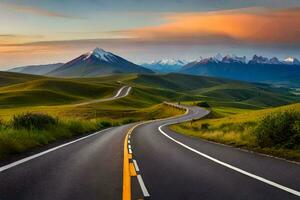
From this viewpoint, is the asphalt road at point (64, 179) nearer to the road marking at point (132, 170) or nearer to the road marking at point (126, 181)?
the road marking at point (126, 181)

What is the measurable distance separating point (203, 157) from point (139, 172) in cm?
397

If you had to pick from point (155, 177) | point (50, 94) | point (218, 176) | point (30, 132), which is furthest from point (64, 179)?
point (50, 94)

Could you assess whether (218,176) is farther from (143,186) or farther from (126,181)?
(126,181)

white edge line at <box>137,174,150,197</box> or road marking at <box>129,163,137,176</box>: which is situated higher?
white edge line at <box>137,174,150,197</box>

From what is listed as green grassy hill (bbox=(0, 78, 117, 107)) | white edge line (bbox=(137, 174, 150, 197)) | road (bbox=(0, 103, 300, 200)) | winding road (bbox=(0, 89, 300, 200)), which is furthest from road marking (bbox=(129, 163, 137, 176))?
green grassy hill (bbox=(0, 78, 117, 107))

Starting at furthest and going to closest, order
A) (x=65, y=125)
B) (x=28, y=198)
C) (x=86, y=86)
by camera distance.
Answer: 1. (x=86, y=86)
2. (x=65, y=125)
3. (x=28, y=198)

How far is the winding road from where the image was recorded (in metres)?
8.98

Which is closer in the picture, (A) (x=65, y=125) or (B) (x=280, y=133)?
(B) (x=280, y=133)

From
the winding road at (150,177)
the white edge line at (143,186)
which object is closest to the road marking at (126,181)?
the winding road at (150,177)

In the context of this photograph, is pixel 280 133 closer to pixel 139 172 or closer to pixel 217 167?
pixel 217 167

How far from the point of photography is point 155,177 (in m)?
11.2

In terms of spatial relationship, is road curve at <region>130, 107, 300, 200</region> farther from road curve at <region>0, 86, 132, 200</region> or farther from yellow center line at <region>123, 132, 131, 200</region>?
road curve at <region>0, 86, 132, 200</region>

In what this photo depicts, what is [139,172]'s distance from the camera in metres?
12.2

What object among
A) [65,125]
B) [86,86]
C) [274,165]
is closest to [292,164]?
[274,165]
